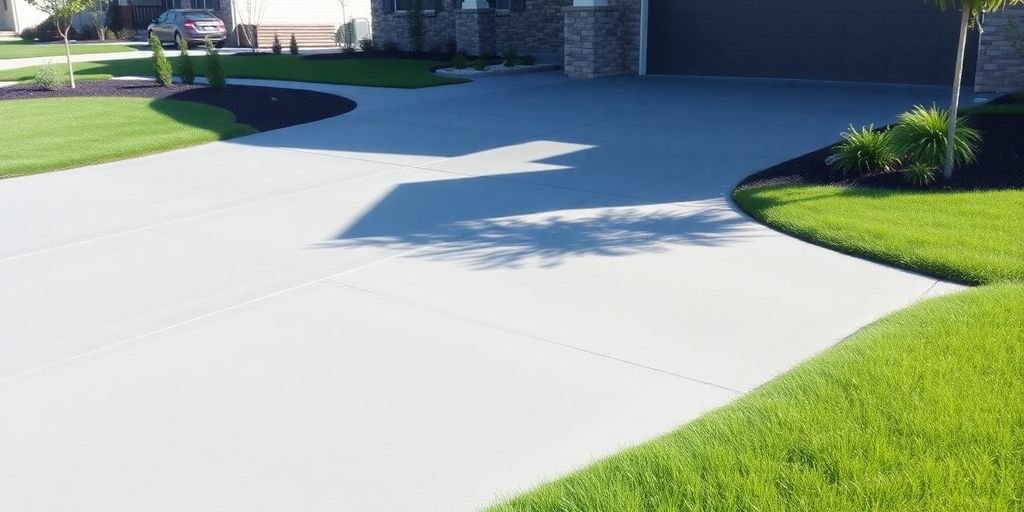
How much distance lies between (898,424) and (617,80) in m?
16.4

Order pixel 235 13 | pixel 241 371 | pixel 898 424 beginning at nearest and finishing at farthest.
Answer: pixel 898 424 → pixel 241 371 → pixel 235 13

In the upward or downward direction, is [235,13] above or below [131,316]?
above

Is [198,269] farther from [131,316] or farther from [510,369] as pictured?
[510,369]

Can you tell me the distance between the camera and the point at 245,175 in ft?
33.9

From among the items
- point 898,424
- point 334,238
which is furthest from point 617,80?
point 898,424

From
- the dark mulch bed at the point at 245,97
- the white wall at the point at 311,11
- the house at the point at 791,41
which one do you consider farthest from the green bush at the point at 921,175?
the white wall at the point at 311,11

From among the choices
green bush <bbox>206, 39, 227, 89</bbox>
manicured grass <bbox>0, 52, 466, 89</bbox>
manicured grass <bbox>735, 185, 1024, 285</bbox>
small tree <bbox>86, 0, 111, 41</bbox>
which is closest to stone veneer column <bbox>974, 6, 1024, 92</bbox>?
manicured grass <bbox>735, 185, 1024, 285</bbox>

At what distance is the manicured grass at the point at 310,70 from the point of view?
20.3 m

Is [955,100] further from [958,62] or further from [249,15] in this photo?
[249,15]

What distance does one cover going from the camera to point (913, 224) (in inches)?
274

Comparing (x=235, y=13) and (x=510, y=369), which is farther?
(x=235, y=13)

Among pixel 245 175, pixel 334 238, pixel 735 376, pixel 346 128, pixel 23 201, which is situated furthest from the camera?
pixel 346 128

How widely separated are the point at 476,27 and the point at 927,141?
722 inches

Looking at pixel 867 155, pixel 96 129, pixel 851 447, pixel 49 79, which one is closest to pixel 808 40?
pixel 867 155
